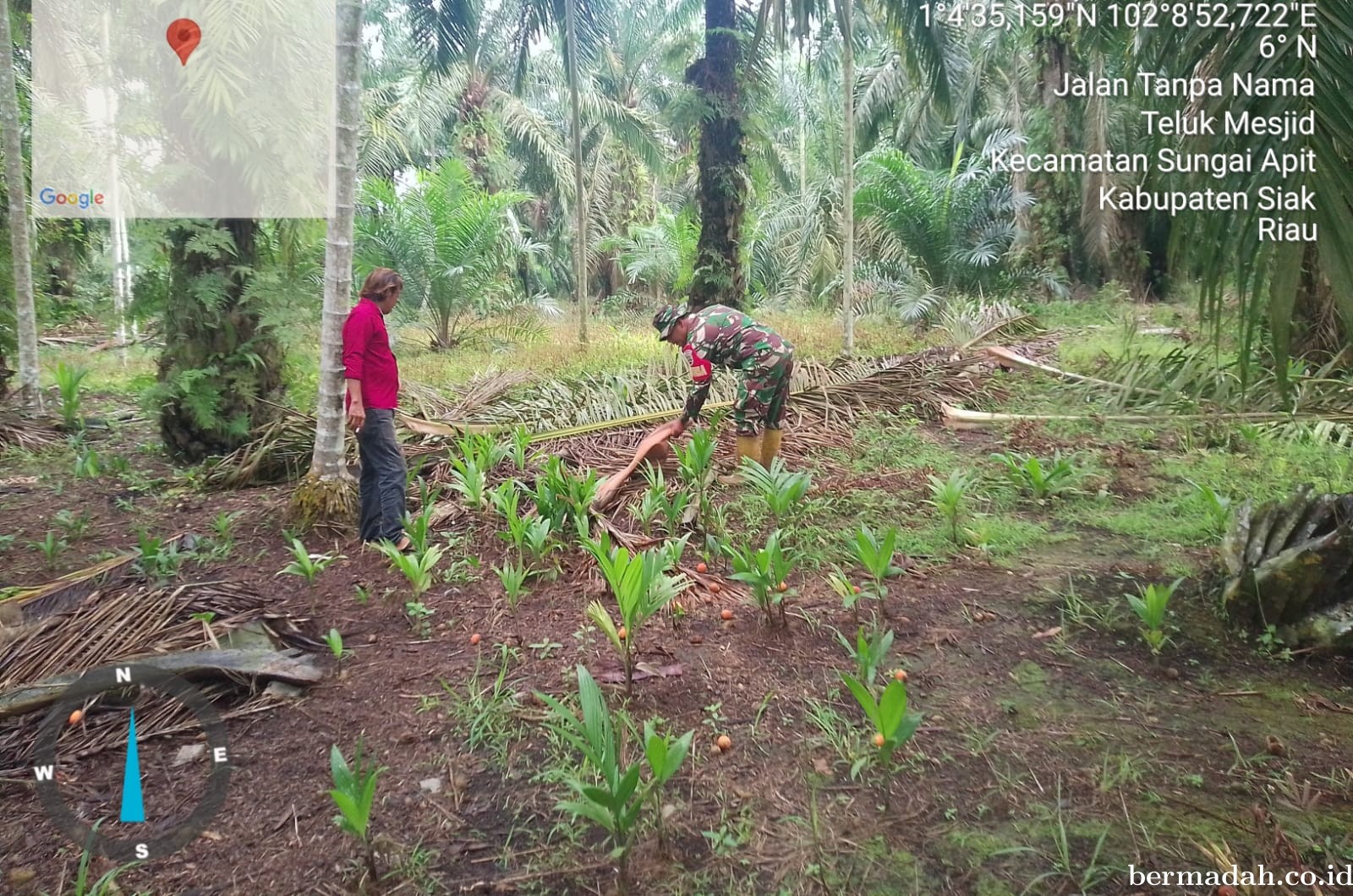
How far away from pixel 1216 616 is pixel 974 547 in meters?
1.11

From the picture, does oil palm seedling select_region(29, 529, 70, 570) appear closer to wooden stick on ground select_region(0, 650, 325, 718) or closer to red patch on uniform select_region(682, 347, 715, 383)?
wooden stick on ground select_region(0, 650, 325, 718)

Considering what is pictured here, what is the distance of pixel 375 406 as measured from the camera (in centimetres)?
432

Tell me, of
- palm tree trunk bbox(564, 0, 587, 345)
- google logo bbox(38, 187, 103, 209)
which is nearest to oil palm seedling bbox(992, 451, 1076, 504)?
palm tree trunk bbox(564, 0, 587, 345)

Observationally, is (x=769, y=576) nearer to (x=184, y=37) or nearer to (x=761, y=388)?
(x=761, y=388)

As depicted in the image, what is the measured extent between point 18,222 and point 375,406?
5.06m

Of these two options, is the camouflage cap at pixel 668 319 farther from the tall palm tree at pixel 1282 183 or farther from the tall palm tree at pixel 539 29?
the tall palm tree at pixel 539 29

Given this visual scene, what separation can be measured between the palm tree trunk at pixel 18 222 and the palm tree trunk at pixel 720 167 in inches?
252

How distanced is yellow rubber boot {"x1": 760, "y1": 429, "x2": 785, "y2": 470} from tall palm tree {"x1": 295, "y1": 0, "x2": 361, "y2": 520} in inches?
106

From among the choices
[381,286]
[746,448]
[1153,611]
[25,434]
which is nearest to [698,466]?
[746,448]

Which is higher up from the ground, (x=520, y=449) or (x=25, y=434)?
(x=520, y=449)

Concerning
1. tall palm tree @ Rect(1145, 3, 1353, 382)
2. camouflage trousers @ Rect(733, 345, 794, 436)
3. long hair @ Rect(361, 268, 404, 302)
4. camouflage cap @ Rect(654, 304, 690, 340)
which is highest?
tall palm tree @ Rect(1145, 3, 1353, 382)

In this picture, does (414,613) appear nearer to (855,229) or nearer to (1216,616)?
(1216,616)

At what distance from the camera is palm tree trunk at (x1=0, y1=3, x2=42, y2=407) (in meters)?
6.71

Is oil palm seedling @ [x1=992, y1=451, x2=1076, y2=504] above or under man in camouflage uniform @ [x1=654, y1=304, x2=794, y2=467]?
under
